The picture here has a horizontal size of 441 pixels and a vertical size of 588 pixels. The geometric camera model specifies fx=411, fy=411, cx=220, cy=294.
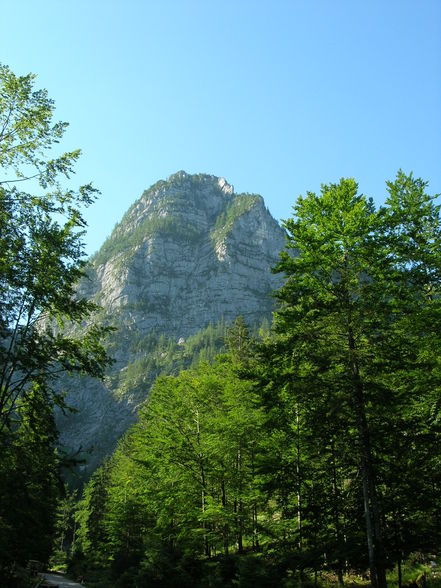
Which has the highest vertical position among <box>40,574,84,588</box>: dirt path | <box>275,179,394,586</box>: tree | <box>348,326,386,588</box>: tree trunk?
<box>275,179,394,586</box>: tree

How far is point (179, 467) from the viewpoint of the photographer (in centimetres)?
2148

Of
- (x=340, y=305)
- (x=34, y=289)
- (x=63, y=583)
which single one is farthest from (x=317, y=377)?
(x=63, y=583)

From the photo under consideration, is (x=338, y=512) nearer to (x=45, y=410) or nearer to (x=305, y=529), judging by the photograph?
(x=305, y=529)

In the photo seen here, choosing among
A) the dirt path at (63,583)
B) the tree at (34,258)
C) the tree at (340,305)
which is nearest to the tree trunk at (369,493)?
the tree at (340,305)

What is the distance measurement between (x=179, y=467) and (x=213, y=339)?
143 meters

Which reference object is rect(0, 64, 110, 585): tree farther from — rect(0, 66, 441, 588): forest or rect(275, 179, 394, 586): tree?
rect(275, 179, 394, 586): tree

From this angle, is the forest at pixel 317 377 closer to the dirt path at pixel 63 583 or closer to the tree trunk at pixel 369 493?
the tree trunk at pixel 369 493

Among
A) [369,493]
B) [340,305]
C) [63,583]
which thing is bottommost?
[63,583]

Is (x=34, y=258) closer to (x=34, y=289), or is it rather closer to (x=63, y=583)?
(x=34, y=289)

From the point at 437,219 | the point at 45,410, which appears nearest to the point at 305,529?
the point at 45,410

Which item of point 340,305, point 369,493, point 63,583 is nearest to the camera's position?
point 369,493

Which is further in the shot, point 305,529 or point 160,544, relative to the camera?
point 160,544

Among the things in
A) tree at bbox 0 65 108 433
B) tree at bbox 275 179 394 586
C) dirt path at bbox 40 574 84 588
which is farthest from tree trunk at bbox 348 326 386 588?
dirt path at bbox 40 574 84 588

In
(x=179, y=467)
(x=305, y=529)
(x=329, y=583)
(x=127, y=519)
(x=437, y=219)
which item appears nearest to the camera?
(x=305, y=529)
